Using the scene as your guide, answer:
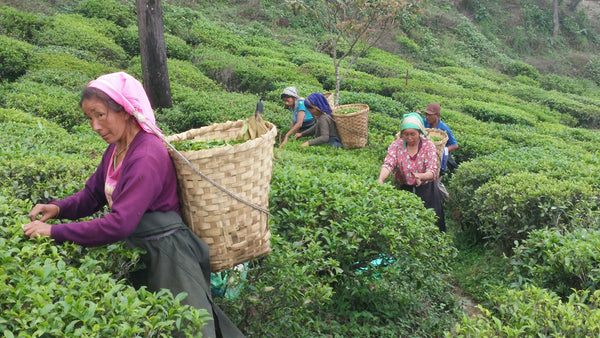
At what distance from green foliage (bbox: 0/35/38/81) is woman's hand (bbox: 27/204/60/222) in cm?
779

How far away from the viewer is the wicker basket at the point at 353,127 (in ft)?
25.4

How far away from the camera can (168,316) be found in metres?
2.22

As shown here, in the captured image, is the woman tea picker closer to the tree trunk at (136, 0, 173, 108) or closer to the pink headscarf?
the pink headscarf

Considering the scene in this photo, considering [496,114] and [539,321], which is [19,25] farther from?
[539,321]

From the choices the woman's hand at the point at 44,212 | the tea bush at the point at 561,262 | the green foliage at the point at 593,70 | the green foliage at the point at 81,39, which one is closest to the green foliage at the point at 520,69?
the green foliage at the point at 593,70

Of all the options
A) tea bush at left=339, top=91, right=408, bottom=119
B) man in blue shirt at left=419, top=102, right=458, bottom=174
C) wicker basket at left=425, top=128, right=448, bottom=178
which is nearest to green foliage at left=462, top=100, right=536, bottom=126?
tea bush at left=339, top=91, right=408, bottom=119

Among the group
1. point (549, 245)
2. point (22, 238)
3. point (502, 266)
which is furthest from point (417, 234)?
point (22, 238)

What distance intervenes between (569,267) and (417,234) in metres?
1.13

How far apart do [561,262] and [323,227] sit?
176 cm

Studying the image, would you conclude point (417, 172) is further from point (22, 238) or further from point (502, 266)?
point (22, 238)

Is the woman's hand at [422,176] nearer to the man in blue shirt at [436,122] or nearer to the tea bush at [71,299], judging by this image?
the man in blue shirt at [436,122]

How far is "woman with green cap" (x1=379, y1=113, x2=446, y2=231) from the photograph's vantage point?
217 inches

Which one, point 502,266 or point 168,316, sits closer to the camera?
point 168,316

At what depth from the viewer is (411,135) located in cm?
551
